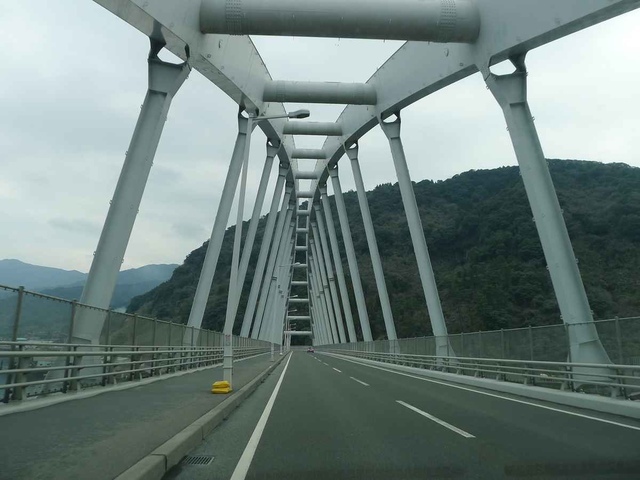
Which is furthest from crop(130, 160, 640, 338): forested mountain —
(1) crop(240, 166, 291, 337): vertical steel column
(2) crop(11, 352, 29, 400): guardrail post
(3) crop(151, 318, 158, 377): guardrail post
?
(2) crop(11, 352, 29, 400): guardrail post

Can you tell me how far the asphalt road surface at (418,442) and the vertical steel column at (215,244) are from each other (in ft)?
36.6

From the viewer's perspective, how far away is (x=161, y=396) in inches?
442

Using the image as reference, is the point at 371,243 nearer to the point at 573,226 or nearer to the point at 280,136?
the point at 280,136

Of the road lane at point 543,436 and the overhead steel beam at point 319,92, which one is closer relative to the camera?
the road lane at point 543,436

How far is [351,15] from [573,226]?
41152 millimetres

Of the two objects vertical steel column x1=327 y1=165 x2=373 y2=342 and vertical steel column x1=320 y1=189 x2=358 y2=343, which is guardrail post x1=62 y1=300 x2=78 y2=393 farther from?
vertical steel column x1=320 y1=189 x2=358 y2=343

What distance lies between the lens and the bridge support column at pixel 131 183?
14.8 meters

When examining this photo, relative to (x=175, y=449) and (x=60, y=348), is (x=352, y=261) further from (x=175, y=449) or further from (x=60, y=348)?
(x=175, y=449)

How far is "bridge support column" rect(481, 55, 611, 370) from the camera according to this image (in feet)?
42.6

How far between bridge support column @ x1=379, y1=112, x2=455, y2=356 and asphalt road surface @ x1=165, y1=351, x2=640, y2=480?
11463 millimetres

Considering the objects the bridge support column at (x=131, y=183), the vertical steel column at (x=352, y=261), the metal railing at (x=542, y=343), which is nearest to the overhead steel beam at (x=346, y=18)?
the bridge support column at (x=131, y=183)

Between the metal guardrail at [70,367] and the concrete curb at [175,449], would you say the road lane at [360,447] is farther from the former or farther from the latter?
the metal guardrail at [70,367]

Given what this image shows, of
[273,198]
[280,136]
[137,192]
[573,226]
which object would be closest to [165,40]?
[137,192]

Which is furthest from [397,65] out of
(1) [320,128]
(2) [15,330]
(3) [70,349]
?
(2) [15,330]
